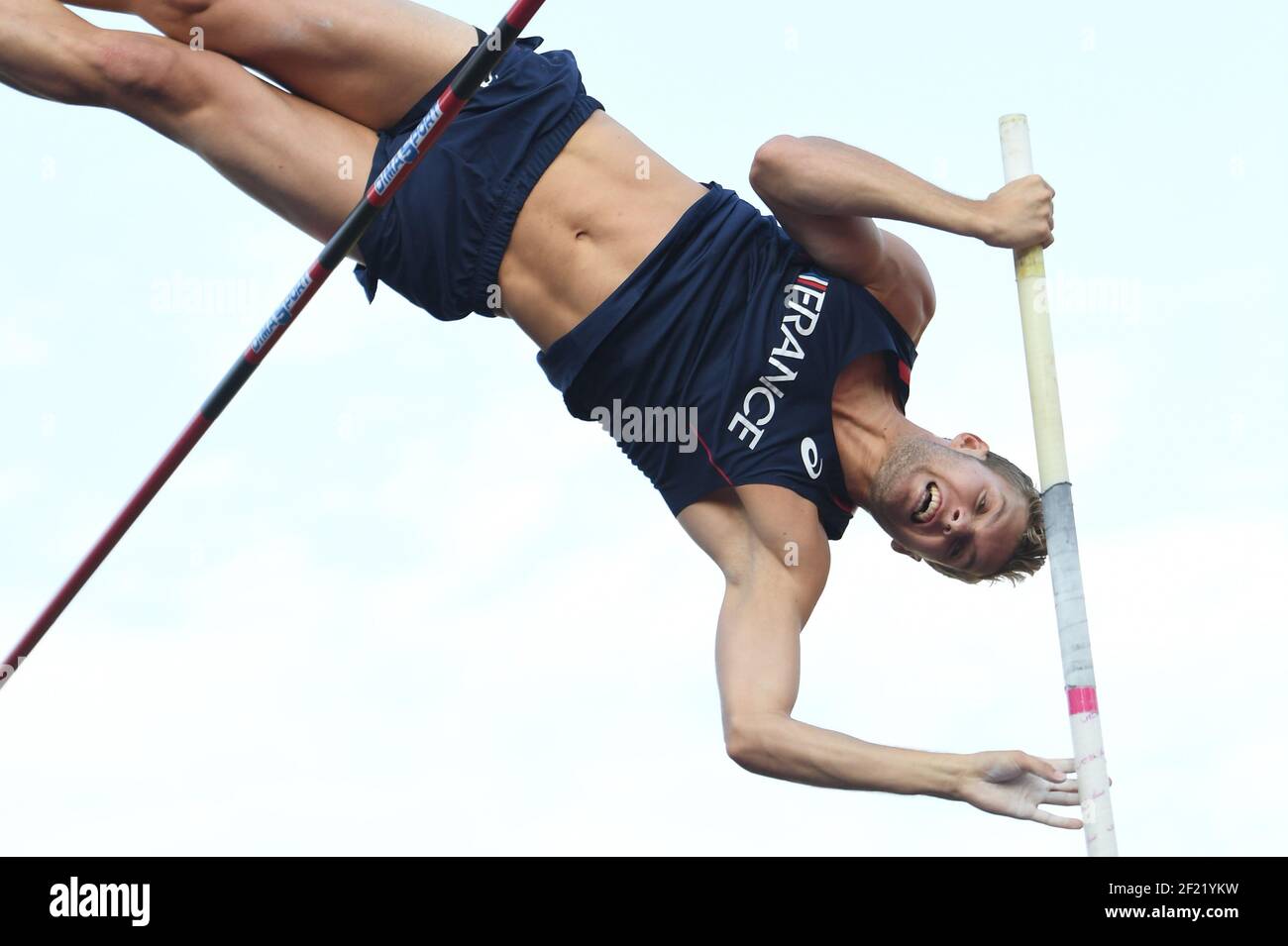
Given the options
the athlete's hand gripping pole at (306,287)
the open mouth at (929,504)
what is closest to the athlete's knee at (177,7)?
the athlete's hand gripping pole at (306,287)

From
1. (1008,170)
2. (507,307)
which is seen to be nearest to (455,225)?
(507,307)

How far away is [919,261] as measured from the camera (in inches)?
215

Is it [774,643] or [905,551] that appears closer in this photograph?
[774,643]

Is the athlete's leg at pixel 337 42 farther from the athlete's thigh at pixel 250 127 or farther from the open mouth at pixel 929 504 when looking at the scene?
the open mouth at pixel 929 504

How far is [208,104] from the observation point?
15.4 ft

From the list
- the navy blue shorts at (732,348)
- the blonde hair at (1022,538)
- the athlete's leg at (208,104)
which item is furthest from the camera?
the blonde hair at (1022,538)

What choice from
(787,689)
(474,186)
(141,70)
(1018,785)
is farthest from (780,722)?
(141,70)

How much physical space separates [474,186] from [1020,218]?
1.60m

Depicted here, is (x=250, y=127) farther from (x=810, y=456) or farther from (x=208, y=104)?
(x=810, y=456)

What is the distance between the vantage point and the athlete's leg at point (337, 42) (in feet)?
15.3

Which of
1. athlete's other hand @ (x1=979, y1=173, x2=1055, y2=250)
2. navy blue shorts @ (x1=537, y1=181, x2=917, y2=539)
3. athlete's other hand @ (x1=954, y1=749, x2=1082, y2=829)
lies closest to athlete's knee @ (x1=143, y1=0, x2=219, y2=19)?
navy blue shorts @ (x1=537, y1=181, x2=917, y2=539)

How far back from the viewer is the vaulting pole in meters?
4.23

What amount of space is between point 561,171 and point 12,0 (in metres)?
1.58

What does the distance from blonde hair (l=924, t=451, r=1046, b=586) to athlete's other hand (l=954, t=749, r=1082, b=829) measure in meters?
1.17
